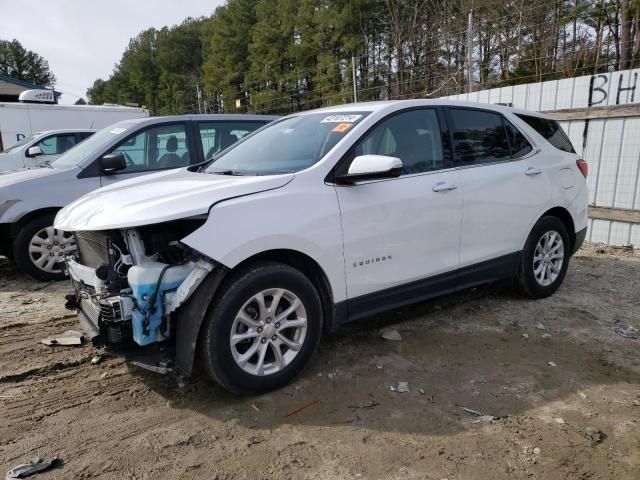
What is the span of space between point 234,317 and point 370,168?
4.03ft

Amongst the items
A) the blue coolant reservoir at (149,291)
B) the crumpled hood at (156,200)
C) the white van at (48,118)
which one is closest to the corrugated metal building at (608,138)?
the crumpled hood at (156,200)

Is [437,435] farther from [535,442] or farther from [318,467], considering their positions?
[318,467]

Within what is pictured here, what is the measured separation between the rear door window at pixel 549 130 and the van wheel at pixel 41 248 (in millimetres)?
4995

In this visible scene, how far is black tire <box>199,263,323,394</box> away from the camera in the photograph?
2.77 metres

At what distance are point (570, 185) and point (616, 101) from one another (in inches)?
122

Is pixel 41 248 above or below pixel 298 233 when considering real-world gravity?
below

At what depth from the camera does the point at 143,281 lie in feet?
8.94

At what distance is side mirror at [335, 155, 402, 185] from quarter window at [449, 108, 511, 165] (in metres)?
1.06

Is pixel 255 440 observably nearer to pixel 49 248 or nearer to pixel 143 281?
pixel 143 281

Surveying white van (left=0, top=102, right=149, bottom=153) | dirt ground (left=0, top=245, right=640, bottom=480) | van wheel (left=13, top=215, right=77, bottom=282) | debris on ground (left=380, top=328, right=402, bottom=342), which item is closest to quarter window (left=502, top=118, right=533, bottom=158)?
dirt ground (left=0, top=245, right=640, bottom=480)

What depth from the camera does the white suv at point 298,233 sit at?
9.09ft

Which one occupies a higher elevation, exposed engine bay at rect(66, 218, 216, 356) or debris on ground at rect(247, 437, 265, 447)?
exposed engine bay at rect(66, 218, 216, 356)

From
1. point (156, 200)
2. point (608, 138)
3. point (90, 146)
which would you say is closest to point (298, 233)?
point (156, 200)

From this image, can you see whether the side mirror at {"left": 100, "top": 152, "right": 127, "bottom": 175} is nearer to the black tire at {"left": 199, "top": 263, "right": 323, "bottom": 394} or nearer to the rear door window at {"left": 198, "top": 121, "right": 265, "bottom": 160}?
the rear door window at {"left": 198, "top": 121, "right": 265, "bottom": 160}
